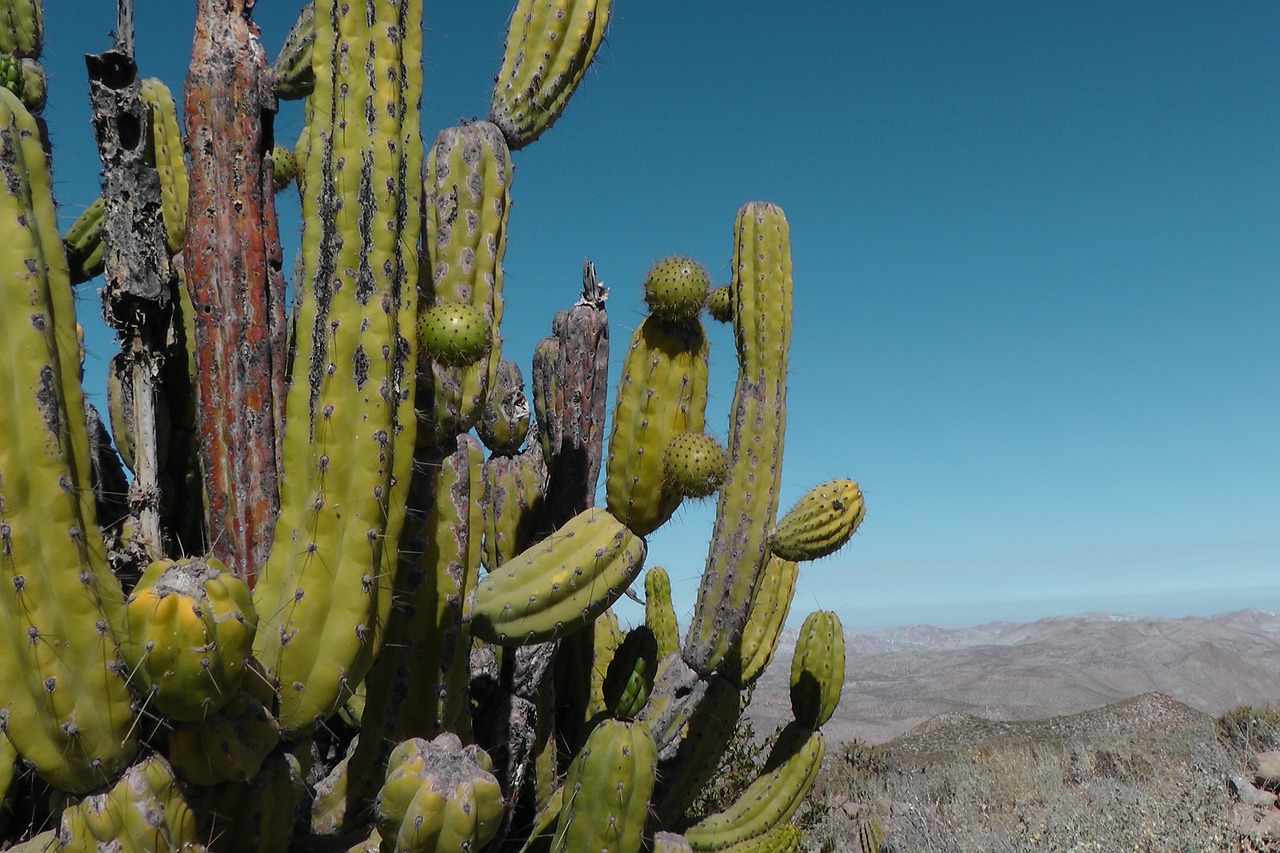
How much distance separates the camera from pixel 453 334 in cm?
310

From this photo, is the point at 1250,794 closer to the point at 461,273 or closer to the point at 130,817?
the point at 461,273

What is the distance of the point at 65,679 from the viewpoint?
2.02m

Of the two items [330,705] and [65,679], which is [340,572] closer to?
[330,705]

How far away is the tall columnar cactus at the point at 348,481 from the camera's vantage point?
209cm

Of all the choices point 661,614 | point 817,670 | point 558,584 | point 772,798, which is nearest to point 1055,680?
point 817,670

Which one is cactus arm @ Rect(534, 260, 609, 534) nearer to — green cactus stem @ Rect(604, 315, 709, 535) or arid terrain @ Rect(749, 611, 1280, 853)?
green cactus stem @ Rect(604, 315, 709, 535)

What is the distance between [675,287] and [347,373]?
2.00 meters

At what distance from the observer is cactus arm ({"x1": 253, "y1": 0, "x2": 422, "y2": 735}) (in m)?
2.42

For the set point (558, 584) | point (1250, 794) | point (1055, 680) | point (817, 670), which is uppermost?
point (558, 584)

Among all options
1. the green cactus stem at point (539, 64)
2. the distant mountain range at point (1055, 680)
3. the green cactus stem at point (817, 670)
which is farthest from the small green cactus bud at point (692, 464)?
the distant mountain range at point (1055, 680)

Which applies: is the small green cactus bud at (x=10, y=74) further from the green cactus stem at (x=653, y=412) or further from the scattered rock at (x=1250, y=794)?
the scattered rock at (x=1250, y=794)

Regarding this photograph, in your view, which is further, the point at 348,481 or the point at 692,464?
the point at 692,464

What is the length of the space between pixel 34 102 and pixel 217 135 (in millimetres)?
1876

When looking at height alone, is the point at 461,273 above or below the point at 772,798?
above
